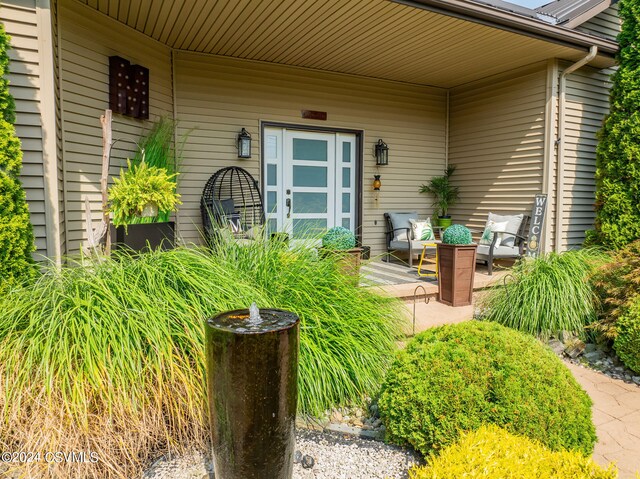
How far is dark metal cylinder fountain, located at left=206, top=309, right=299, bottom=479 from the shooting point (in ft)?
4.33

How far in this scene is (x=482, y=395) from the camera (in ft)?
5.85

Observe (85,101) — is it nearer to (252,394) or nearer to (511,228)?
(252,394)

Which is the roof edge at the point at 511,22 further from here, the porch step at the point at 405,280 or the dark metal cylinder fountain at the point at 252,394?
the dark metal cylinder fountain at the point at 252,394

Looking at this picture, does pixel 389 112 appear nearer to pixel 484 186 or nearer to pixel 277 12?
pixel 484 186

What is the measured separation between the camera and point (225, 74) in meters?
5.57

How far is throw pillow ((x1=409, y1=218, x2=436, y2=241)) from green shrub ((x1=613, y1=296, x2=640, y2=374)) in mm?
3302

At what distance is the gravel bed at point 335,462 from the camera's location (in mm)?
1771

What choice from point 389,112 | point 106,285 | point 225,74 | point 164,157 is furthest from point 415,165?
point 106,285

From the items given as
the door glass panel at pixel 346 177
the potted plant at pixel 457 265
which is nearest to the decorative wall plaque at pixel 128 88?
the door glass panel at pixel 346 177

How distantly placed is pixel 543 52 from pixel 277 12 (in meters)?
3.43

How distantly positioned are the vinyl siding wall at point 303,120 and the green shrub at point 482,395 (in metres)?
3.66

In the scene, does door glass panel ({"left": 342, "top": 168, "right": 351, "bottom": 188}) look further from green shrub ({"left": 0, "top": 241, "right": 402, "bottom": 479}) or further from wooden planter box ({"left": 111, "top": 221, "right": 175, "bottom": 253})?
green shrub ({"left": 0, "top": 241, "right": 402, "bottom": 479})

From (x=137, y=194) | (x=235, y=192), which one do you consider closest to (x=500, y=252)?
(x=235, y=192)

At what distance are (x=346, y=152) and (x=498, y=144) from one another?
232cm
